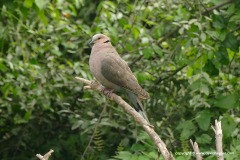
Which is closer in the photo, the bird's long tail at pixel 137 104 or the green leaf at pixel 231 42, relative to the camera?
the bird's long tail at pixel 137 104

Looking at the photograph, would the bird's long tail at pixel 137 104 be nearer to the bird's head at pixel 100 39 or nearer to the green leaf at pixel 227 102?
the bird's head at pixel 100 39

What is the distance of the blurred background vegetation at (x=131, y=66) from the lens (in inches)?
204

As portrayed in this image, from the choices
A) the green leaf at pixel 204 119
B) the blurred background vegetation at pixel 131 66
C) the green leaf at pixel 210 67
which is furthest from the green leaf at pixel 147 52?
the green leaf at pixel 204 119

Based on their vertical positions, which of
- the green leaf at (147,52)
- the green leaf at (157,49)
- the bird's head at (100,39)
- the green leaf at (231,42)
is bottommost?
the green leaf at (147,52)

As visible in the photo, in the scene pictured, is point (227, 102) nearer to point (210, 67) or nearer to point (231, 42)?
point (210, 67)

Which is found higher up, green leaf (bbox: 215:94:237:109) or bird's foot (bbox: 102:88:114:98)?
bird's foot (bbox: 102:88:114:98)

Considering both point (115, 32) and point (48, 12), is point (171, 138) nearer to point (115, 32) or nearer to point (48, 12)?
point (115, 32)

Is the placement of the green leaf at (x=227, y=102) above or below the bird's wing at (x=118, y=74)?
below

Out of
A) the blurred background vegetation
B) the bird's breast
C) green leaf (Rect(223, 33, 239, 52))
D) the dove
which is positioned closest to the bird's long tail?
the dove

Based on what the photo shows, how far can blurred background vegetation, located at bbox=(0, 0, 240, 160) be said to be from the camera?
519 cm

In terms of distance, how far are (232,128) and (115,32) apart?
1513 millimetres

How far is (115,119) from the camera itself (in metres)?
6.24

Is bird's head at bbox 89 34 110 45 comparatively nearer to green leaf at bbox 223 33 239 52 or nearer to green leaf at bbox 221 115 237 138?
green leaf at bbox 223 33 239 52

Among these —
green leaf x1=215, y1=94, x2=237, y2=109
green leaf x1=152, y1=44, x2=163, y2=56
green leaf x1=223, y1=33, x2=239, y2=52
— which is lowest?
green leaf x1=215, y1=94, x2=237, y2=109
